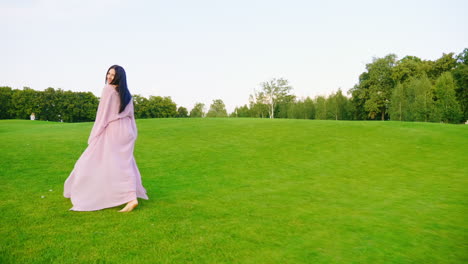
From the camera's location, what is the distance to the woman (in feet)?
20.3

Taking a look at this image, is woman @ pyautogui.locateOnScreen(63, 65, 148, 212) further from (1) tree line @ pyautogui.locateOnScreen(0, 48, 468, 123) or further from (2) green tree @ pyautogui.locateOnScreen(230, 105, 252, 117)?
(2) green tree @ pyautogui.locateOnScreen(230, 105, 252, 117)

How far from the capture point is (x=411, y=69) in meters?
65.4

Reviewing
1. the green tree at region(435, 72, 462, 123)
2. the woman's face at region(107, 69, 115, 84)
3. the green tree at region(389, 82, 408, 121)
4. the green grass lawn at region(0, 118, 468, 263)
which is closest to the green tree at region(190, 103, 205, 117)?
the green tree at region(389, 82, 408, 121)

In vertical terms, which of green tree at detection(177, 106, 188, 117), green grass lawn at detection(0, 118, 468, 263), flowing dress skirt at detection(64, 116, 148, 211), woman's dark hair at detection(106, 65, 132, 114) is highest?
green tree at detection(177, 106, 188, 117)

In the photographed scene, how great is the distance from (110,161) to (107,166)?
0.12m

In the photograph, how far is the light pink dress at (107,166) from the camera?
619 cm

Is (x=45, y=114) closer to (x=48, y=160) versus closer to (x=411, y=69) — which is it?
(x=48, y=160)

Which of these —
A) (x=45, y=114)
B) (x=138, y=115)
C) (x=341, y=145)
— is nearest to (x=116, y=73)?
(x=341, y=145)

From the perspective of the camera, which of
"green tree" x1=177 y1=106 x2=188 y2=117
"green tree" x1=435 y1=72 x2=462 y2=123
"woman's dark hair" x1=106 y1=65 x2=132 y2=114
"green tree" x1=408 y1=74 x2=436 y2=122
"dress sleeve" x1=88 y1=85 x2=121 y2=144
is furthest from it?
"green tree" x1=177 y1=106 x2=188 y2=117

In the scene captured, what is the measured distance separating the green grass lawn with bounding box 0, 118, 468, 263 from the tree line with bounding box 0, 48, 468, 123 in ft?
128

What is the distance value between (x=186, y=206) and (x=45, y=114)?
8339 cm

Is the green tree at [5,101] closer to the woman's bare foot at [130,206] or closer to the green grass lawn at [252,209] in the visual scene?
the green grass lawn at [252,209]

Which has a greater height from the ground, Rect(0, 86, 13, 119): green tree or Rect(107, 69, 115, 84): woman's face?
Rect(0, 86, 13, 119): green tree

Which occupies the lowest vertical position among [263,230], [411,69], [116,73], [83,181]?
[263,230]
